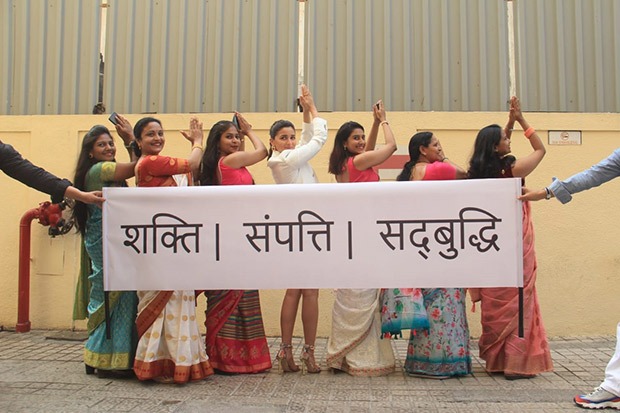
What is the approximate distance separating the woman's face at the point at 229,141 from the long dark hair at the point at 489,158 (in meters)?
1.67

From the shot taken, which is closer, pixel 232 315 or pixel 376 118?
pixel 232 315

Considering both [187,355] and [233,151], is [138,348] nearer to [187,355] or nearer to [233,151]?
[187,355]

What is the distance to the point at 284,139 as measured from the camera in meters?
4.36

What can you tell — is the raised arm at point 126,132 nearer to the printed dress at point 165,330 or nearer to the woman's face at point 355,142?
the printed dress at point 165,330

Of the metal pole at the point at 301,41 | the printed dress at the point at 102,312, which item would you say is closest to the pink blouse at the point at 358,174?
the printed dress at the point at 102,312

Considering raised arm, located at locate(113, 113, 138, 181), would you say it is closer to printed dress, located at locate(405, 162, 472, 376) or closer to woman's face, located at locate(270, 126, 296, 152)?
woman's face, located at locate(270, 126, 296, 152)

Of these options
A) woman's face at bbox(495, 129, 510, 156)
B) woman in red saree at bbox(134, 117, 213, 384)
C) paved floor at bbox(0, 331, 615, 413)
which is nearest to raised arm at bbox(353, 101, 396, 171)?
woman's face at bbox(495, 129, 510, 156)

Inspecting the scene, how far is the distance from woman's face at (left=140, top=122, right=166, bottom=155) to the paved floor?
1.55 metres

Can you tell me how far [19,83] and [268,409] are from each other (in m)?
4.84

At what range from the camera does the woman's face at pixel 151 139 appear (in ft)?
13.4

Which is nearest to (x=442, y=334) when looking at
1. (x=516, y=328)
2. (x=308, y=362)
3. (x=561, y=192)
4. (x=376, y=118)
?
(x=516, y=328)

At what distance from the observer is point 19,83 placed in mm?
6441

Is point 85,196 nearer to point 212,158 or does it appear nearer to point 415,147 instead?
point 212,158

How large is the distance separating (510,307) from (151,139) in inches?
104
